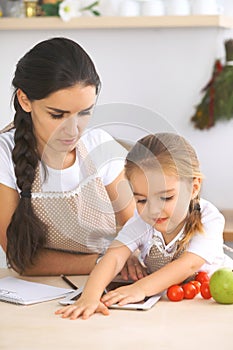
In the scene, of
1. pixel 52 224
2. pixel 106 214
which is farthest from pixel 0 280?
pixel 106 214

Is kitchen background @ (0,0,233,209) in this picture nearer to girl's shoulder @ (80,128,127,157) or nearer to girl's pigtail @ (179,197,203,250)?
girl's shoulder @ (80,128,127,157)

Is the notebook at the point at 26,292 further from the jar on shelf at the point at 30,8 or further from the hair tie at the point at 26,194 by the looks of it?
the jar on shelf at the point at 30,8

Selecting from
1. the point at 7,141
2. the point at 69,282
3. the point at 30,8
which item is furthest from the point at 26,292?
the point at 30,8

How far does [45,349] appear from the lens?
1.35 metres

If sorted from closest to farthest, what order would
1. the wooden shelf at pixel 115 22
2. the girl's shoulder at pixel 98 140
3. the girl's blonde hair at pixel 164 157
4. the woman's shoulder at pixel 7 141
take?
the girl's blonde hair at pixel 164 157, the girl's shoulder at pixel 98 140, the woman's shoulder at pixel 7 141, the wooden shelf at pixel 115 22

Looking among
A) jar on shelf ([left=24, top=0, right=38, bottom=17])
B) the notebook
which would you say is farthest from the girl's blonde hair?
jar on shelf ([left=24, top=0, right=38, bottom=17])

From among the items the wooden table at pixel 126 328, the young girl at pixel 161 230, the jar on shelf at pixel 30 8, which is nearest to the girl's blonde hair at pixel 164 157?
the young girl at pixel 161 230

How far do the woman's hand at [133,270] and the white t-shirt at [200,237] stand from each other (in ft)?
0.08

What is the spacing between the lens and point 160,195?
1.62 metres

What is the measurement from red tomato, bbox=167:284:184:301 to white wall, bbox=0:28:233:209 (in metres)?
1.93

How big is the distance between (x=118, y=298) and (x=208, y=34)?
2.10 m

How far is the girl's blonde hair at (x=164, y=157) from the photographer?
1654mm

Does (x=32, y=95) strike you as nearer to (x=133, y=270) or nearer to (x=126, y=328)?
(x=133, y=270)

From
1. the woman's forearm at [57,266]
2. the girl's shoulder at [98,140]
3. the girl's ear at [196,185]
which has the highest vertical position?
the girl's shoulder at [98,140]
